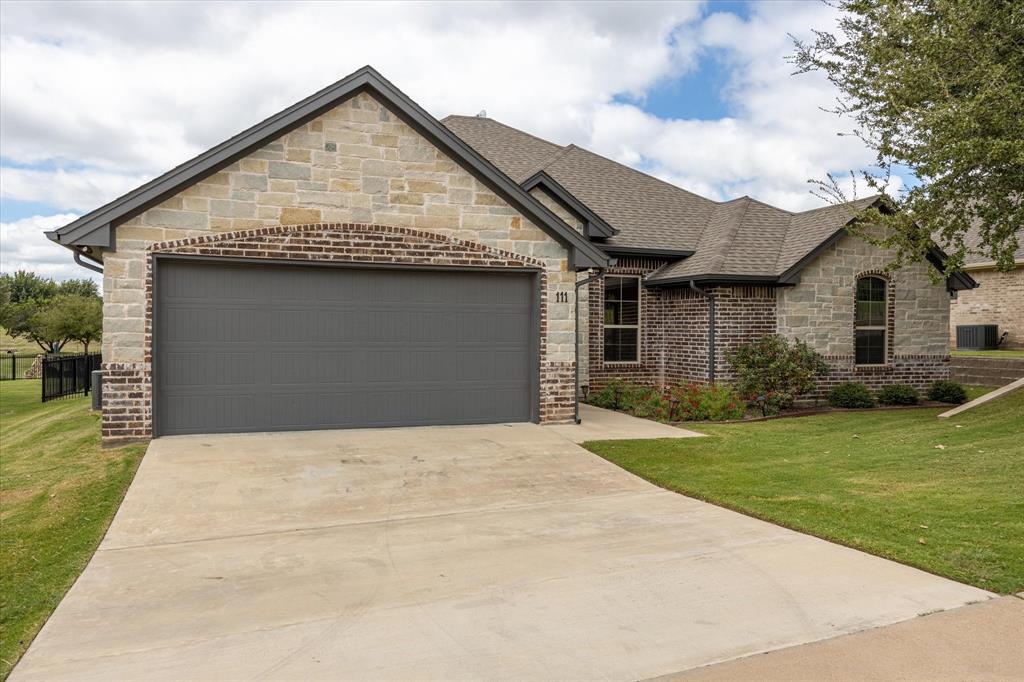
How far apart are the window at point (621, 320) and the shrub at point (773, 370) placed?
2.57m

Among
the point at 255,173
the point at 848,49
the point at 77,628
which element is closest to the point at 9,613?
the point at 77,628

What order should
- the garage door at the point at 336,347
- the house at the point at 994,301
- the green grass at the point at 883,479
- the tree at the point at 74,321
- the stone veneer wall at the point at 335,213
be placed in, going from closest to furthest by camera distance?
the green grass at the point at 883,479 < the stone veneer wall at the point at 335,213 < the garage door at the point at 336,347 < the house at the point at 994,301 < the tree at the point at 74,321

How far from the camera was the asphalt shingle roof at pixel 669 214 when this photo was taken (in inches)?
669

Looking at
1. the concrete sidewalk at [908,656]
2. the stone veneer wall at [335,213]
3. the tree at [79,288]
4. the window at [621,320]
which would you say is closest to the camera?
the concrete sidewalk at [908,656]

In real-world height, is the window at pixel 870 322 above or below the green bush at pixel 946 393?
above

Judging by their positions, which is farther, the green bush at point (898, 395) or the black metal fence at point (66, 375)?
A: the black metal fence at point (66, 375)

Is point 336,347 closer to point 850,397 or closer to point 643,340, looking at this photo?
point 643,340

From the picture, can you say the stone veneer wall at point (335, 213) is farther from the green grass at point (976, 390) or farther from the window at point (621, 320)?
the green grass at point (976, 390)

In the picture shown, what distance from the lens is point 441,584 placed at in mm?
5531

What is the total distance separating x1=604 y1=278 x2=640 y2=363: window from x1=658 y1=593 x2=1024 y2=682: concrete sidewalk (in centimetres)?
1324

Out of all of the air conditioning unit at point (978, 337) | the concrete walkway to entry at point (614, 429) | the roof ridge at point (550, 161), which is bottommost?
the concrete walkway to entry at point (614, 429)

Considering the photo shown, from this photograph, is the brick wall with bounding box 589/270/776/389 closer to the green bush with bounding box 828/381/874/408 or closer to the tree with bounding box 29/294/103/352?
the green bush with bounding box 828/381/874/408

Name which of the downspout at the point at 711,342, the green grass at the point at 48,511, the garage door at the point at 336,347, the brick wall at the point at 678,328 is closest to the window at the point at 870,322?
the brick wall at the point at 678,328

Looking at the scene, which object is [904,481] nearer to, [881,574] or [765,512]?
[765,512]
